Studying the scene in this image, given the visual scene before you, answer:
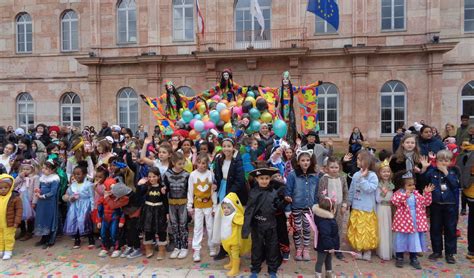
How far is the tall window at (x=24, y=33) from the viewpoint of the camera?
63.5 ft

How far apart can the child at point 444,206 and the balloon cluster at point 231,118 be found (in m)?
3.54

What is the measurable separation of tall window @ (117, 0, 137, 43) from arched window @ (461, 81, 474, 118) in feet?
49.8

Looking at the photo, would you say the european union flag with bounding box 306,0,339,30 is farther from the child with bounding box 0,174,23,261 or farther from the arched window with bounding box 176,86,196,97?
the child with bounding box 0,174,23,261

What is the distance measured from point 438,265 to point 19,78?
20.7m

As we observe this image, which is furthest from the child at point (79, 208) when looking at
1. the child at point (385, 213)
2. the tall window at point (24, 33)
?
the tall window at point (24, 33)

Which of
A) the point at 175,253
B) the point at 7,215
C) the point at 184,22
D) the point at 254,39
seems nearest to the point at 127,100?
the point at 184,22

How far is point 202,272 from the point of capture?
16.4 ft

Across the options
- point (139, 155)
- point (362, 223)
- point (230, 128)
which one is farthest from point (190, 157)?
point (362, 223)

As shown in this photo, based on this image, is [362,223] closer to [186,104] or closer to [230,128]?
[230,128]

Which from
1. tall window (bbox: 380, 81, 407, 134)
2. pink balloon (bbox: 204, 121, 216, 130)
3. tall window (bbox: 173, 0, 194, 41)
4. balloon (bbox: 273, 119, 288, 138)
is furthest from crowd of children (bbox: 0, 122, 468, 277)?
tall window (bbox: 173, 0, 194, 41)

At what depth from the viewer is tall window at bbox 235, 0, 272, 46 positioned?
1672 cm

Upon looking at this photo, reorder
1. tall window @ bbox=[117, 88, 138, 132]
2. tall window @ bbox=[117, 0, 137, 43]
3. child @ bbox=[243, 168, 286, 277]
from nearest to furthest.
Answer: child @ bbox=[243, 168, 286, 277]
tall window @ bbox=[117, 0, 137, 43]
tall window @ bbox=[117, 88, 138, 132]

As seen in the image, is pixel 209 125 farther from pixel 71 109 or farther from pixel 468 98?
pixel 71 109

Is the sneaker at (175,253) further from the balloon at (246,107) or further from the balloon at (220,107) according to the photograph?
the balloon at (246,107)
